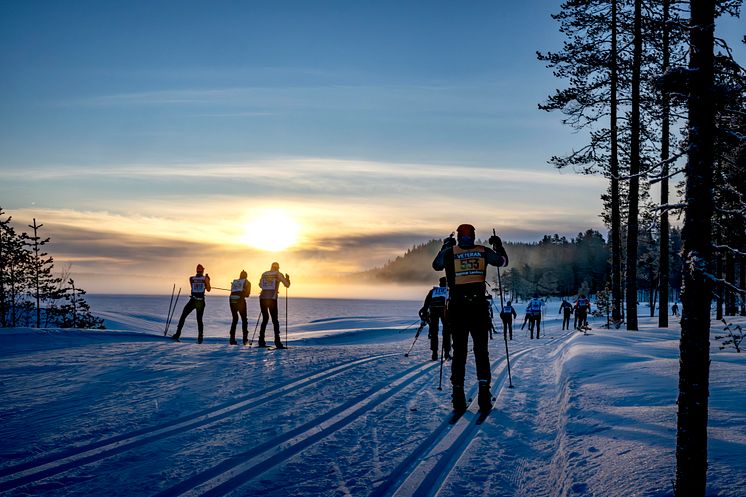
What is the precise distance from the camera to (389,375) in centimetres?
966

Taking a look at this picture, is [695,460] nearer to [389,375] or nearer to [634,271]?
[389,375]

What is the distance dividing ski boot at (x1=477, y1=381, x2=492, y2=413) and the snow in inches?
7.2

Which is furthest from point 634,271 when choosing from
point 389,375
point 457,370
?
point 457,370

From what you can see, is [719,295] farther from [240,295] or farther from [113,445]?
[240,295]

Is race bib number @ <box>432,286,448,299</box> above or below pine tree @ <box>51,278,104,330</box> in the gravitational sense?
above

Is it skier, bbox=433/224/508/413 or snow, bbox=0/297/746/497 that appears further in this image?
skier, bbox=433/224/508/413

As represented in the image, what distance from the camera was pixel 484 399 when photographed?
22.5 feet

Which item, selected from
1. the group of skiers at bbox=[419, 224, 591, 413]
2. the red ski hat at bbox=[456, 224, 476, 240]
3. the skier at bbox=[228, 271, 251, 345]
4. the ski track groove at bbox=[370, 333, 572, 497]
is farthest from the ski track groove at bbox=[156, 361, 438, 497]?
the skier at bbox=[228, 271, 251, 345]

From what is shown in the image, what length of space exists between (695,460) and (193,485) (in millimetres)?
3849

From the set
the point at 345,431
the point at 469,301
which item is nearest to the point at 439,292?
the point at 469,301

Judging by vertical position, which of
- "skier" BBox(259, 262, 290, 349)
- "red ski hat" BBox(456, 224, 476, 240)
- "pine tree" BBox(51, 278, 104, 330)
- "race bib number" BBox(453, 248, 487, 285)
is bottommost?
"pine tree" BBox(51, 278, 104, 330)

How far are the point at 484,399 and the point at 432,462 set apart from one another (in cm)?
242

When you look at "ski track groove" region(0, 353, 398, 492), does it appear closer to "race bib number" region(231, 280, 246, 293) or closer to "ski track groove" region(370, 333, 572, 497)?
"ski track groove" region(370, 333, 572, 497)

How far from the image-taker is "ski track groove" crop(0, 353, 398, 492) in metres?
4.18
